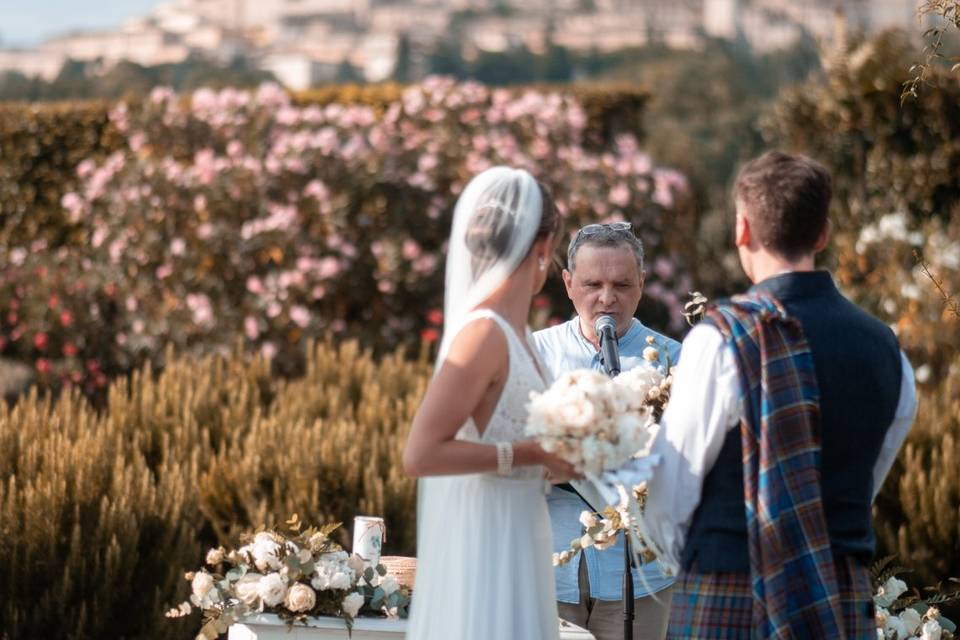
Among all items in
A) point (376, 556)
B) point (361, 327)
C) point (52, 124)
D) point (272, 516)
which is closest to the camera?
point (376, 556)

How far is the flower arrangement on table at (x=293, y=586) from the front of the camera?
13.0 ft

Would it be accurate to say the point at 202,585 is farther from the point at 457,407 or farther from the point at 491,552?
the point at 457,407

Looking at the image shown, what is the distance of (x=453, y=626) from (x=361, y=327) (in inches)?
305

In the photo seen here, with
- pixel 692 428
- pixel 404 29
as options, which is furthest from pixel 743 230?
pixel 404 29

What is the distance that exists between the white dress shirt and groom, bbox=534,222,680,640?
3.45 ft

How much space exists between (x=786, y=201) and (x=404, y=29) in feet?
499

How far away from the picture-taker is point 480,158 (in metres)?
11.4

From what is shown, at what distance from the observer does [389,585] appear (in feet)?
13.7

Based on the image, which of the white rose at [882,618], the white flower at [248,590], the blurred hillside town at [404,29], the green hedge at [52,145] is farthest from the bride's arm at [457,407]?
the blurred hillside town at [404,29]

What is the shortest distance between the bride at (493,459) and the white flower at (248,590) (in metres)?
0.72

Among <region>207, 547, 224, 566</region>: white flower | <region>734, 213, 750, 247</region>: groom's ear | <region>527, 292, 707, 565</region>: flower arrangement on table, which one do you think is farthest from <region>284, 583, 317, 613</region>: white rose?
<region>734, 213, 750, 247</region>: groom's ear

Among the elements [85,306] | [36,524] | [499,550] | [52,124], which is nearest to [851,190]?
[85,306]

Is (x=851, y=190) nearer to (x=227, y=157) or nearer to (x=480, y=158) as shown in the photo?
(x=480, y=158)

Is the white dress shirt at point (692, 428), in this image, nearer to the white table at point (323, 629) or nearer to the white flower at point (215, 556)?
the white table at point (323, 629)
